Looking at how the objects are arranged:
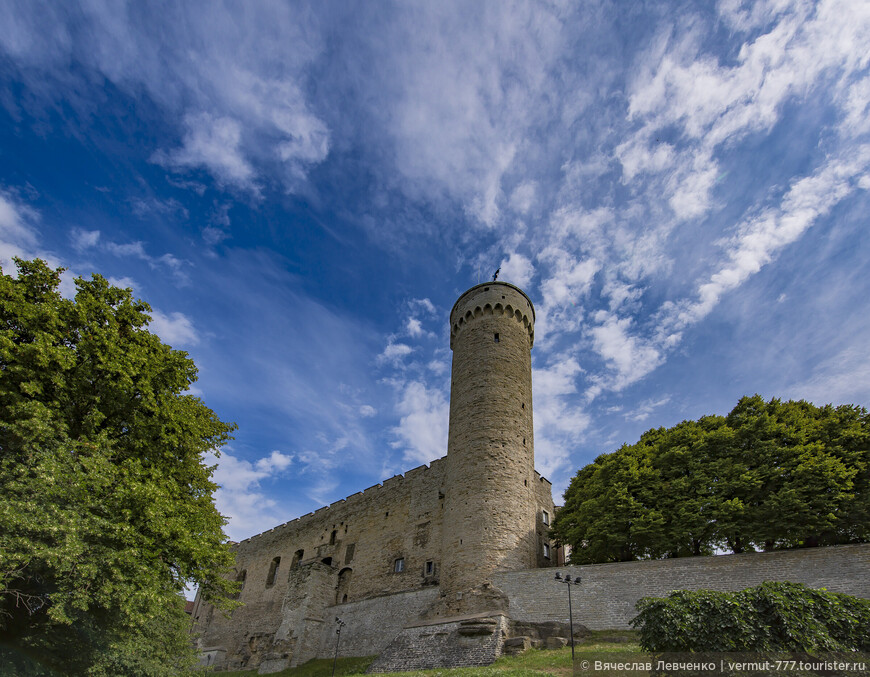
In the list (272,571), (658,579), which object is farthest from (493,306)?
(272,571)

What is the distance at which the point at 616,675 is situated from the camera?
1271 centimetres

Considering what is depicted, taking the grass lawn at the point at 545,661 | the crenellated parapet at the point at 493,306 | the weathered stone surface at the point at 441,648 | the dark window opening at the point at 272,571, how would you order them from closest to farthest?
the grass lawn at the point at 545,661, the weathered stone surface at the point at 441,648, the crenellated parapet at the point at 493,306, the dark window opening at the point at 272,571

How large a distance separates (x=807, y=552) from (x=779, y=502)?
1659mm

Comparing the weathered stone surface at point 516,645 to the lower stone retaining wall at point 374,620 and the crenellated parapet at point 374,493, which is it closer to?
the lower stone retaining wall at point 374,620

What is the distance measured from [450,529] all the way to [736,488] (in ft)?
38.2

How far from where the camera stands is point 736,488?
1820cm

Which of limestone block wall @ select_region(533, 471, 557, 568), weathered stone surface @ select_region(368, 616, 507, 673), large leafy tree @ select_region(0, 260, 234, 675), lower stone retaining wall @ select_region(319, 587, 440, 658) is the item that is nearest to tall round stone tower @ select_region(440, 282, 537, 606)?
limestone block wall @ select_region(533, 471, 557, 568)

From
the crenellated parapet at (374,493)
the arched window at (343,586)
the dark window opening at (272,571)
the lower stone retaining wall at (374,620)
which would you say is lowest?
the lower stone retaining wall at (374,620)

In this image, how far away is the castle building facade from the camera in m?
21.8

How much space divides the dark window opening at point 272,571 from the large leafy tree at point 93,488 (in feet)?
74.6

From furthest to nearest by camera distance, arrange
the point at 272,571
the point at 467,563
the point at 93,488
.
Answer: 1. the point at 272,571
2. the point at 467,563
3. the point at 93,488

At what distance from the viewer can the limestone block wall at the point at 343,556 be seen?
26.5 metres

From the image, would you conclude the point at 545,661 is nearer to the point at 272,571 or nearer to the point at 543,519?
the point at 543,519

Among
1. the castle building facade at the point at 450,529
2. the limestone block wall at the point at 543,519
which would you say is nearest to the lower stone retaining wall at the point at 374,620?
the castle building facade at the point at 450,529
